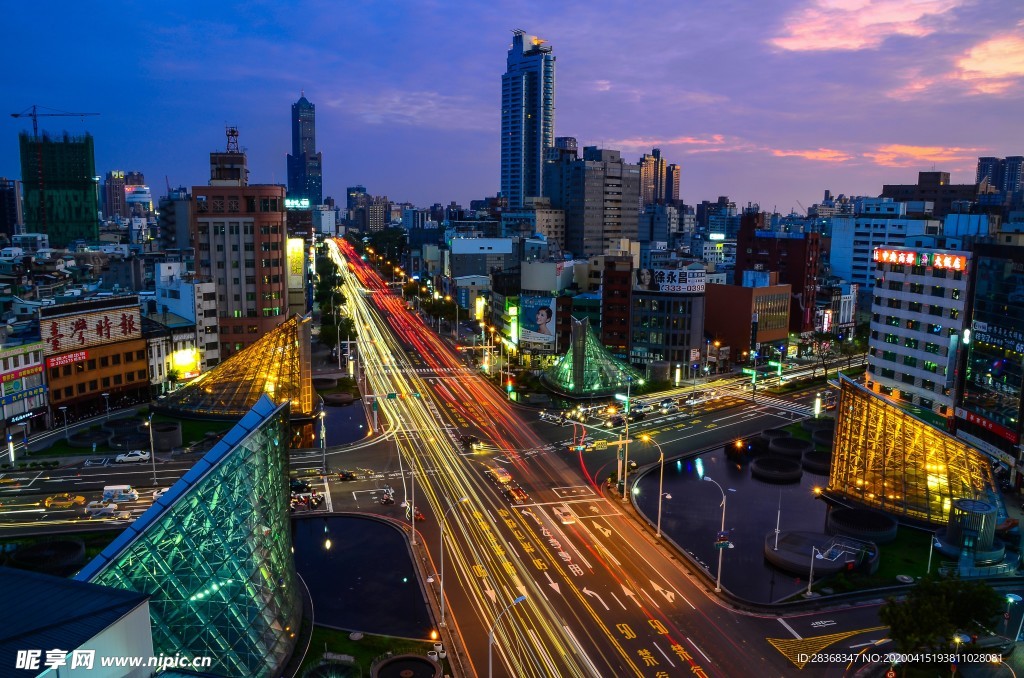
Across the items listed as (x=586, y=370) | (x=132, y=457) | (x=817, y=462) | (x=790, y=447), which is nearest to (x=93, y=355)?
(x=132, y=457)

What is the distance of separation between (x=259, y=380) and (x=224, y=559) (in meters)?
49.9

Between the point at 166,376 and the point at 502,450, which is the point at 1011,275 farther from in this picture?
the point at 166,376

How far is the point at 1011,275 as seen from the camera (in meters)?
64.9

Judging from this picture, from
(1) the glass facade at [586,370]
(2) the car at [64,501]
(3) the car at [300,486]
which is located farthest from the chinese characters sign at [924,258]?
(2) the car at [64,501]

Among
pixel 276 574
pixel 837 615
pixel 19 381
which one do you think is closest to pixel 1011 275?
pixel 837 615

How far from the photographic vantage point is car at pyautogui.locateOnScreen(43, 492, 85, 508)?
183 ft

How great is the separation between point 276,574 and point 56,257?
152 m

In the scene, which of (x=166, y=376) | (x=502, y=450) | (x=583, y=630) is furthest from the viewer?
(x=166, y=376)

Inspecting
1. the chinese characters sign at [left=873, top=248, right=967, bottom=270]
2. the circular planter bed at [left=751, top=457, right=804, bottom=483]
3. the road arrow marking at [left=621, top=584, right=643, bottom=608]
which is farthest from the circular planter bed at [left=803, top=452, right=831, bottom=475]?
the road arrow marking at [left=621, top=584, right=643, bottom=608]

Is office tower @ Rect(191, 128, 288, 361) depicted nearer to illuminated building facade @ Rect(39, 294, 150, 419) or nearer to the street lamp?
illuminated building facade @ Rect(39, 294, 150, 419)

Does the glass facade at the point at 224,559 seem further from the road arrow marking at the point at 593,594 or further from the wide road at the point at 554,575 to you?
the road arrow marking at the point at 593,594

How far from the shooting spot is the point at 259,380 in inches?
3164

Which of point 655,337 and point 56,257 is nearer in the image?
point 655,337

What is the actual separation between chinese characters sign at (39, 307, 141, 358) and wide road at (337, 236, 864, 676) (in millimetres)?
31034
